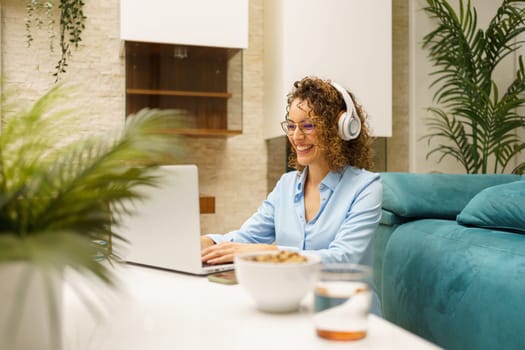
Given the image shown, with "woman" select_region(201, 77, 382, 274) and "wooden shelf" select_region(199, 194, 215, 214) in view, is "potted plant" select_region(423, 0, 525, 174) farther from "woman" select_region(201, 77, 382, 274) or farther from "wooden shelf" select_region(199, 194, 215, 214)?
"woman" select_region(201, 77, 382, 274)

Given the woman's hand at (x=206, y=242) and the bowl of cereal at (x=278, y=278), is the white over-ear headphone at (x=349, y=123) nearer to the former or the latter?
the woman's hand at (x=206, y=242)

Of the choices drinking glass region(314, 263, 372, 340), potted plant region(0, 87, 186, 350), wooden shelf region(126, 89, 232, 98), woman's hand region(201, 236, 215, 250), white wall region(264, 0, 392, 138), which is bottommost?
woman's hand region(201, 236, 215, 250)

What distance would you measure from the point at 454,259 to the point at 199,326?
112 centimetres

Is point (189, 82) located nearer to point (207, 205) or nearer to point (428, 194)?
point (207, 205)

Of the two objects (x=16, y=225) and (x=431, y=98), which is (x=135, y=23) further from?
(x=16, y=225)

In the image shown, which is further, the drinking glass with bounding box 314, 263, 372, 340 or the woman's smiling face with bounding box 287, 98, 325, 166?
the woman's smiling face with bounding box 287, 98, 325, 166

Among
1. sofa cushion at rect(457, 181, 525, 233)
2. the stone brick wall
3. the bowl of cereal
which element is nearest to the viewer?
the bowl of cereal

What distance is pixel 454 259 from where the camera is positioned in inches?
69.1

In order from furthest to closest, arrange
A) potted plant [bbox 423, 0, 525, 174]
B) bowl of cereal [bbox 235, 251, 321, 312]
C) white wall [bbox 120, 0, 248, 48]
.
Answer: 1. potted plant [bbox 423, 0, 525, 174]
2. white wall [bbox 120, 0, 248, 48]
3. bowl of cereal [bbox 235, 251, 321, 312]

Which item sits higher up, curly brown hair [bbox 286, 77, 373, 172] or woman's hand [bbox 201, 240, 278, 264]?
curly brown hair [bbox 286, 77, 373, 172]

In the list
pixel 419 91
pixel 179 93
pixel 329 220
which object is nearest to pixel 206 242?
pixel 329 220

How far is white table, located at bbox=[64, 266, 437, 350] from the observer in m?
0.79

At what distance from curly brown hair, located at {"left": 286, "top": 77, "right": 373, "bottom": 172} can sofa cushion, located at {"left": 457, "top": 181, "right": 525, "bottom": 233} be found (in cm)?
38

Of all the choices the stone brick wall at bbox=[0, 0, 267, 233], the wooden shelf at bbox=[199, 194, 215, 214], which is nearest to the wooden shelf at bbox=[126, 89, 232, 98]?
the stone brick wall at bbox=[0, 0, 267, 233]
